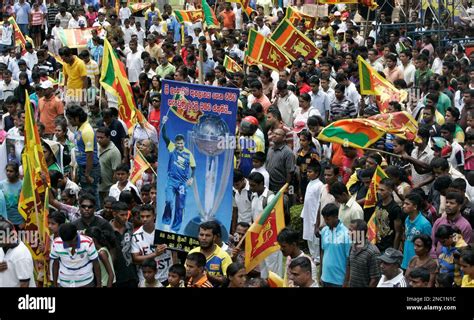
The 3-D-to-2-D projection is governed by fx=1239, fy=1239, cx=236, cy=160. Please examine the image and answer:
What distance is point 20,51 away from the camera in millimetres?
23531

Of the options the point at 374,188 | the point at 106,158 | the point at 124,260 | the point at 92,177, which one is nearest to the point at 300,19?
the point at 106,158

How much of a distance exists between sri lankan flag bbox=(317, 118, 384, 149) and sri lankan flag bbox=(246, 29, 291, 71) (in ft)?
18.0

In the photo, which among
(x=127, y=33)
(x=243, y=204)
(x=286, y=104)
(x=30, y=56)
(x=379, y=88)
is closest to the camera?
(x=243, y=204)

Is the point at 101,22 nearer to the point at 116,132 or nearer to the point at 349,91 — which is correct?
the point at 349,91

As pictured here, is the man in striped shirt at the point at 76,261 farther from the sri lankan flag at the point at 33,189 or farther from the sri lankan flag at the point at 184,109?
the sri lankan flag at the point at 184,109

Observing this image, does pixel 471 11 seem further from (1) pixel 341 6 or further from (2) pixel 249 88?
(2) pixel 249 88

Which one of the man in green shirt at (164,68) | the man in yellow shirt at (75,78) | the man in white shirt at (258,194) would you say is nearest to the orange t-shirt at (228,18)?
the man in green shirt at (164,68)

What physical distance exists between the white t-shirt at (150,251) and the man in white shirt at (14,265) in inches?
53.3

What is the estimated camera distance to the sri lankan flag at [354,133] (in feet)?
44.3

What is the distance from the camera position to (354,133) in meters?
13.5

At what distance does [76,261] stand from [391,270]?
273 centimetres

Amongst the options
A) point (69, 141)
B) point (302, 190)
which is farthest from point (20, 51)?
point (302, 190)

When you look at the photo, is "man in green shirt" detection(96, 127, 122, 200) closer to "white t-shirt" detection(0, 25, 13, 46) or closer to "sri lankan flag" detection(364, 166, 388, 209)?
"sri lankan flag" detection(364, 166, 388, 209)
